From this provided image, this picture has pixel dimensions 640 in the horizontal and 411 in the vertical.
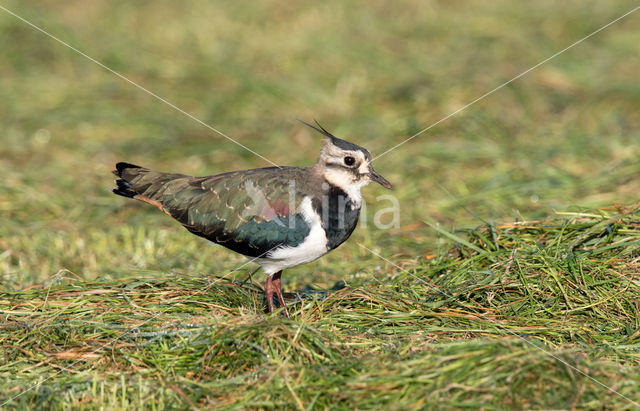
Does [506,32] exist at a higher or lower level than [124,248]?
higher

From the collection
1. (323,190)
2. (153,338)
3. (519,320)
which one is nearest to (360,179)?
(323,190)

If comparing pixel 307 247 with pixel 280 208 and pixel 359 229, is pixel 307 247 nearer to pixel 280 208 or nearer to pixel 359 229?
pixel 280 208

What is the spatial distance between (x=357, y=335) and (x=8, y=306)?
314 centimetres

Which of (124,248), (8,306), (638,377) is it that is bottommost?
(124,248)

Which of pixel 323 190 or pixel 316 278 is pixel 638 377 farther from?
pixel 316 278

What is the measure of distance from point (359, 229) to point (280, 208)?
3172 mm

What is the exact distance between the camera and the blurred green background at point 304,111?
29.3 ft

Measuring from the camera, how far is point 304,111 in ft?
41.9

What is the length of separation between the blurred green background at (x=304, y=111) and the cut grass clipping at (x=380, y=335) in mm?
1199

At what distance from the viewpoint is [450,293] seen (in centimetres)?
625

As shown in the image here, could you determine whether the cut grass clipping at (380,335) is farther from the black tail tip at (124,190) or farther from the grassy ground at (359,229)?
the black tail tip at (124,190)

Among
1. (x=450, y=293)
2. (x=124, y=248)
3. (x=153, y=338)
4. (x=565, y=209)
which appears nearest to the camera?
(x=153, y=338)

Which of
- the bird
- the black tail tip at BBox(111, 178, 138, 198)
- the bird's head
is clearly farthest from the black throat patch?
the black tail tip at BBox(111, 178, 138, 198)

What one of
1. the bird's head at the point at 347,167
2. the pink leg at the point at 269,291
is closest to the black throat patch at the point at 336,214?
the bird's head at the point at 347,167
